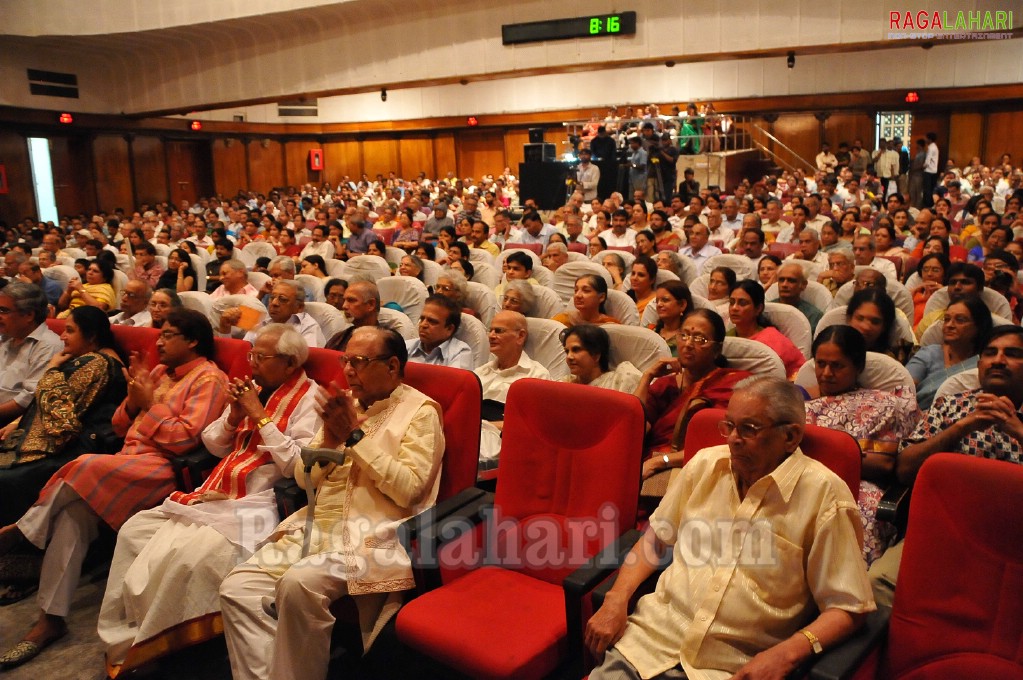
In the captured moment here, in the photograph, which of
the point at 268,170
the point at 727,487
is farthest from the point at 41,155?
the point at 727,487

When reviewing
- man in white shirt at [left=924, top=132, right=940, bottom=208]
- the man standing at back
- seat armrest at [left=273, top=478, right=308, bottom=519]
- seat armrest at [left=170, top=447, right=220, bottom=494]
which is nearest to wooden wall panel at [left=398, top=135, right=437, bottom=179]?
man in white shirt at [left=924, top=132, right=940, bottom=208]

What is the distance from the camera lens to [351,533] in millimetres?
2328

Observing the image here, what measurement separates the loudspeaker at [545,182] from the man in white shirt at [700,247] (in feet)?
18.6

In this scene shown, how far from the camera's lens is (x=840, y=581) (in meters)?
1.65

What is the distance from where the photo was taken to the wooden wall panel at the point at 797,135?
1650cm

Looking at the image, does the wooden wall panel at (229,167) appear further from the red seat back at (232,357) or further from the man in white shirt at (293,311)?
the red seat back at (232,357)

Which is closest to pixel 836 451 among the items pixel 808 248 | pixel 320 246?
pixel 808 248

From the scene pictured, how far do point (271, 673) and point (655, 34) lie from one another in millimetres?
9647

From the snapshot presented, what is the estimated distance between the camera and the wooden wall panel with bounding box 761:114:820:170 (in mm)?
16500

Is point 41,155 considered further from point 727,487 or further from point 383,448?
point 727,487

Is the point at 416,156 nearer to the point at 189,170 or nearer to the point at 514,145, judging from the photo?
the point at 514,145

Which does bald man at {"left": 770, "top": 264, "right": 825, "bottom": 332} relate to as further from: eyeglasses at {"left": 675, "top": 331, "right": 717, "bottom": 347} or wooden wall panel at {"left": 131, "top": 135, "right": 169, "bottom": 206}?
wooden wall panel at {"left": 131, "top": 135, "right": 169, "bottom": 206}

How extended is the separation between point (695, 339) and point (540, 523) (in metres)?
0.91

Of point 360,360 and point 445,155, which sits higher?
point 445,155
